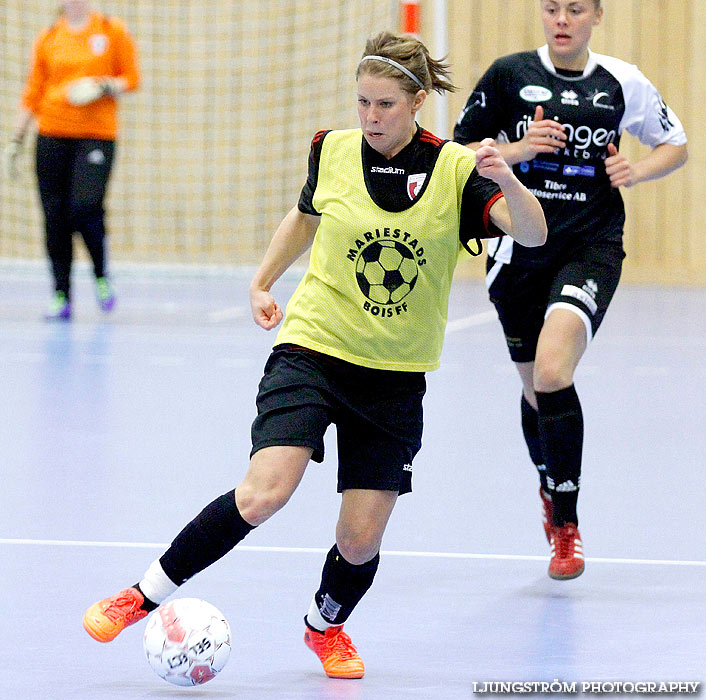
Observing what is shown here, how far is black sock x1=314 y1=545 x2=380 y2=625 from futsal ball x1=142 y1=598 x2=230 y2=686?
0.83 ft

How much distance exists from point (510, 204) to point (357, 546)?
714mm

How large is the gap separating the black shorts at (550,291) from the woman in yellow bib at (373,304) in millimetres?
782

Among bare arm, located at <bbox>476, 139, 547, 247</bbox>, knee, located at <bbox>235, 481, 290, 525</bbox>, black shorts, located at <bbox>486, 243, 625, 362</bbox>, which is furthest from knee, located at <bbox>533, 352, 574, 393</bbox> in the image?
knee, located at <bbox>235, 481, 290, 525</bbox>

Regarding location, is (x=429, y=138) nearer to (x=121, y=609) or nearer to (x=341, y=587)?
(x=341, y=587)

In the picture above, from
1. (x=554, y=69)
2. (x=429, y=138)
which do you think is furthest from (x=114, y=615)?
(x=554, y=69)

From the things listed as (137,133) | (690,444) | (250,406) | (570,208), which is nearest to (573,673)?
(570,208)

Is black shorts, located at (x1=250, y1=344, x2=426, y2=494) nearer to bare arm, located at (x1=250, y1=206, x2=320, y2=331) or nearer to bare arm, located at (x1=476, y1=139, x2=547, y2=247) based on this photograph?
bare arm, located at (x1=250, y1=206, x2=320, y2=331)

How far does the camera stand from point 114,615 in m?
2.50

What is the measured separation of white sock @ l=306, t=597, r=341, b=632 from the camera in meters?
2.68

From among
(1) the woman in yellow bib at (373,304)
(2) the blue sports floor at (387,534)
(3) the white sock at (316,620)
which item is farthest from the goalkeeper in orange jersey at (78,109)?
(3) the white sock at (316,620)

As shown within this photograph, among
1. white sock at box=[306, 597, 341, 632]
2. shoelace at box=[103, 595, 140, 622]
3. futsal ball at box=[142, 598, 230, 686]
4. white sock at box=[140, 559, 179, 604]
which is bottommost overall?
white sock at box=[306, 597, 341, 632]

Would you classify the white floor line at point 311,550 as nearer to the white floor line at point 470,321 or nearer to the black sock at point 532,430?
the black sock at point 532,430

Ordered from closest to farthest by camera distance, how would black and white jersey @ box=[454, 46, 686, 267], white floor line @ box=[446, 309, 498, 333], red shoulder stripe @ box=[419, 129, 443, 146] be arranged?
red shoulder stripe @ box=[419, 129, 443, 146], black and white jersey @ box=[454, 46, 686, 267], white floor line @ box=[446, 309, 498, 333]

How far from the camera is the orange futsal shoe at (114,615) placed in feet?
8.14
